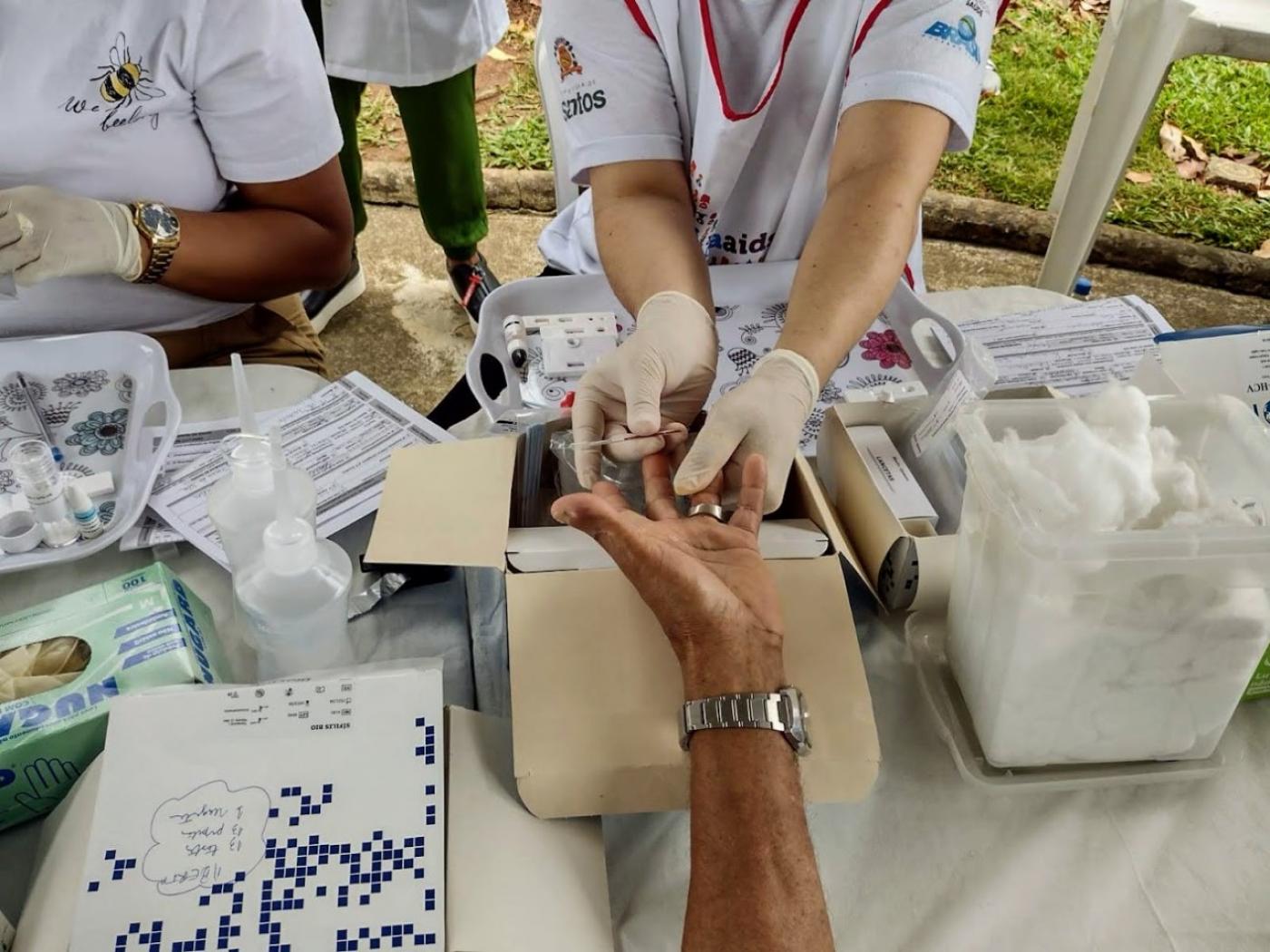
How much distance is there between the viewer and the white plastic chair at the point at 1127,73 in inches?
72.4

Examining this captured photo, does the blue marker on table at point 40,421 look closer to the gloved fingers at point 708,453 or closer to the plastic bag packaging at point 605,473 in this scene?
the plastic bag packaging at point 605,473

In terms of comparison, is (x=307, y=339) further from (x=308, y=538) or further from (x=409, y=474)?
(x=308, y=538)

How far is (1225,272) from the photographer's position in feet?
8.63

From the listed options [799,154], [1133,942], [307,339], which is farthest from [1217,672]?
[307,339]

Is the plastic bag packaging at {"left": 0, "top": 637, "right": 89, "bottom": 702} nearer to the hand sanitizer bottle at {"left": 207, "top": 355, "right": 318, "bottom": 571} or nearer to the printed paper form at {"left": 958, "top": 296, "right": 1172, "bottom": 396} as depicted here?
the hand sanitizer bottle at {"left": 207, "top": 355, "right": 318, "bottom": 571}

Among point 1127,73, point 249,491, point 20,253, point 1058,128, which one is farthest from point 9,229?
point 1058,128

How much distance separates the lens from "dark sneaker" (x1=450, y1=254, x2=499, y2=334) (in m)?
2.39

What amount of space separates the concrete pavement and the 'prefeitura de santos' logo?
1.45 meters

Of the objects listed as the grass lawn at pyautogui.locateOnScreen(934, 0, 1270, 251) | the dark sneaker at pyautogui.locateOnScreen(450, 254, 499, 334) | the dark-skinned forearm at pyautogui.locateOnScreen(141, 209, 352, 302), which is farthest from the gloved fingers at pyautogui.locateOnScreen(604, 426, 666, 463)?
the grass lawn at pyautogui.locateOnScreen(934, 0, 1270, 251)

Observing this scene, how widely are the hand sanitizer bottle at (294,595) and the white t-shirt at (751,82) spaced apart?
727 millimetres

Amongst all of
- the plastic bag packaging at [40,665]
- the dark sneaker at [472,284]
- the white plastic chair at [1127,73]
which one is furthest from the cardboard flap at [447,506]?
the white plastic chair at [1127,73]

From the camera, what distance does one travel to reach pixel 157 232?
3.73 feet

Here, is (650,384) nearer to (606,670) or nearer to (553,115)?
(606,670)

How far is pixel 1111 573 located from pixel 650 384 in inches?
18.4
